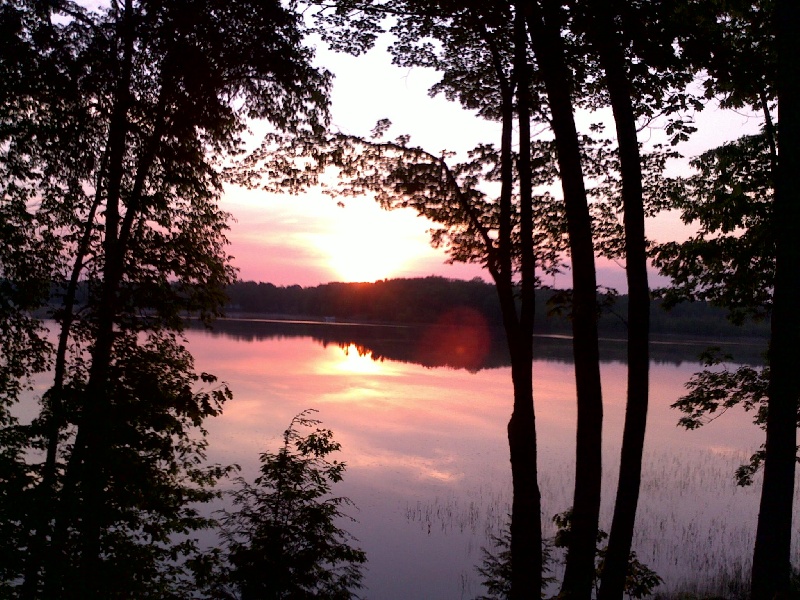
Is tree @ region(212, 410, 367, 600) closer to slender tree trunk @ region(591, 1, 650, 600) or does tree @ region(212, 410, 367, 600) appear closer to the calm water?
slender tree trunk @ region(591, 1, 650, 600)

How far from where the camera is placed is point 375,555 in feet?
48.6

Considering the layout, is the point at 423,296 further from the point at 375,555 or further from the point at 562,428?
the point at 375,555

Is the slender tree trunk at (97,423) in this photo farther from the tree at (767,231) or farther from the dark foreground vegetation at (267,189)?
the tree at (767,231)

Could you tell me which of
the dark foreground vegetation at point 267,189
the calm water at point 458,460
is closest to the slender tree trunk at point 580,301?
the dark foreground vegetation at point 267,189

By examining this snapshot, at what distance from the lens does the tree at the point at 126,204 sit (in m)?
8.03

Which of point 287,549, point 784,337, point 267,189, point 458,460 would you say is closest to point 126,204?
point 267,189

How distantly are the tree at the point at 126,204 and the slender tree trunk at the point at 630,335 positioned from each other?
4.31m

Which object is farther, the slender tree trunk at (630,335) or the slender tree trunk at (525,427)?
the slender tree trunk at (525,427)

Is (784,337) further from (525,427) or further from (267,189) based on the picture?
(267,189)

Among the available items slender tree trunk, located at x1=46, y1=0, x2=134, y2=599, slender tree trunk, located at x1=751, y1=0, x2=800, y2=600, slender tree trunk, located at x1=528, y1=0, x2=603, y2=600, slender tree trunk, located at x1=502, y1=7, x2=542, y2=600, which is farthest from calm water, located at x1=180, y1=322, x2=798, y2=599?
slender tree trunk, located at x1=751, y1=0, x2=800, y2=600

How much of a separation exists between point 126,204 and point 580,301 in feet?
21.0

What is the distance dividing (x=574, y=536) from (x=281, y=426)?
19199 millimetres


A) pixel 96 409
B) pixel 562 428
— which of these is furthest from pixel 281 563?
pixel 562 428

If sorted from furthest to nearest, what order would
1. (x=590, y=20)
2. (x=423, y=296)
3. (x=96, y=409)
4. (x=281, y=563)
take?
(x=423, y=296), (x=281, y=563), (x=96, y=409), (x=590, y=20)
